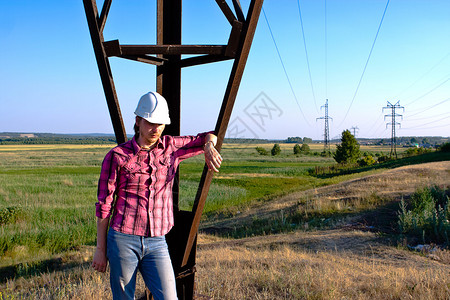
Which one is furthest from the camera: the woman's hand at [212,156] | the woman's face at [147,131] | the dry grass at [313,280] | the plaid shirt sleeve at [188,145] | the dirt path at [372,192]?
the dirt path at [372,192]

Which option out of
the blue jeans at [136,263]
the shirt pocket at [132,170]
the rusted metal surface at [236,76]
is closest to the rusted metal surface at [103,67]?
the shirt pocket at [132,170]

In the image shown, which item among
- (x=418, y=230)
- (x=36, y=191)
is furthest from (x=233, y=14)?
(x=36, y=191)

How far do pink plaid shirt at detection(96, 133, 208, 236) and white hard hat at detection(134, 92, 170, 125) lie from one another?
22cm

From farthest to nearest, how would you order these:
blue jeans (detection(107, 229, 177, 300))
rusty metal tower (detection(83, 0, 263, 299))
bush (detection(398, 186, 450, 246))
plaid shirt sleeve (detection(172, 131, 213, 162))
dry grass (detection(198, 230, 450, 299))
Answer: bush (detection(398, 186, 450, 246)) < dry grass (detection(198, 230, 450, 299)) < rusty metal tower (detection(83, 0, 263, 299)) < plaid shirt sleeve (detection(172, 131, 213, 162)) < blue jeans (detection(107, 229, 177, 300))

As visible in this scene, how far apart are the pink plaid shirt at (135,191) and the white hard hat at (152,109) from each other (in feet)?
0.73

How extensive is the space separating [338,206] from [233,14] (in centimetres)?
1261

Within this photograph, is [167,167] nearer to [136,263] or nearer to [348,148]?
[136,263]

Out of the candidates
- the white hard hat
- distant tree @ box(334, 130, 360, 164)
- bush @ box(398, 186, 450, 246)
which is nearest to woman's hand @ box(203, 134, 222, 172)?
the white hard hat

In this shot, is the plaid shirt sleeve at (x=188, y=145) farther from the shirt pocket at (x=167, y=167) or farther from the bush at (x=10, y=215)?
the bush at (x=10, y=215)

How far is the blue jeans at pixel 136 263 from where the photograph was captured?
246 centimetres

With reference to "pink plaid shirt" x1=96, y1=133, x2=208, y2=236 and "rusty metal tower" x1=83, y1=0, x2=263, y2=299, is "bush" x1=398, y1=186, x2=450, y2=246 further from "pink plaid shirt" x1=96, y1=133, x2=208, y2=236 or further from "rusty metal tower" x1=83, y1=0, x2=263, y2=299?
"pink plaid shirt" x1=96, y1=133, x2=208, y2=236

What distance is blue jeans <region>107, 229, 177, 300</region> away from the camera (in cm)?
246

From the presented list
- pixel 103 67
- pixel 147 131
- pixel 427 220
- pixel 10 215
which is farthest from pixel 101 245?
pixel 10 215

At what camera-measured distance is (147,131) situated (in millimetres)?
2609
